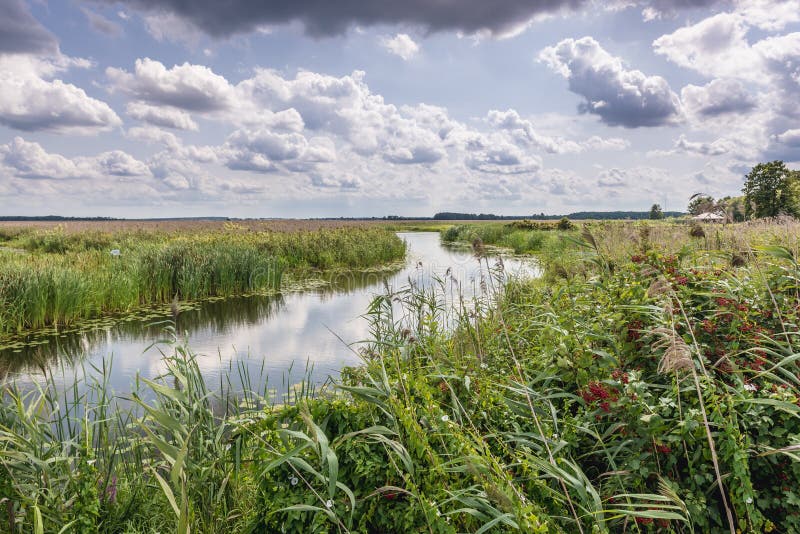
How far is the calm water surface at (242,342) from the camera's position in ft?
22.2

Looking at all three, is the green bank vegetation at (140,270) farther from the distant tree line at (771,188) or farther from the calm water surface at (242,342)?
the distant tree line at (771,188)

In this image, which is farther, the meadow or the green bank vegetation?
the green bank vegetation

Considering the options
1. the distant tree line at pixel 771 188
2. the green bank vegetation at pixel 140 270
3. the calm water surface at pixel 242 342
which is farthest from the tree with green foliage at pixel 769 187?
the calm water surface at pixel 242 342

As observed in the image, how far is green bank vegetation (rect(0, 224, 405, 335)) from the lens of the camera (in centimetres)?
923

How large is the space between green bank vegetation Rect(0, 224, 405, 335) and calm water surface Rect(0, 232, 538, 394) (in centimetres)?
104

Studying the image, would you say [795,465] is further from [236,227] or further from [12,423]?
[236,227]

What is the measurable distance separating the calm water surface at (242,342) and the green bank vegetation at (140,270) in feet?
3.41

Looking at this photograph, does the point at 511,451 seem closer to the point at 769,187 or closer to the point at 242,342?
the point at 242,342

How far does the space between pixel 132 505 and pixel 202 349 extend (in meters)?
5.90

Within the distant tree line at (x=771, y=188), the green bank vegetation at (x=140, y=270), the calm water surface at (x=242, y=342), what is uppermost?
the distant tree line at (x=771, y=188)

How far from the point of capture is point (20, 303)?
29.3 ft

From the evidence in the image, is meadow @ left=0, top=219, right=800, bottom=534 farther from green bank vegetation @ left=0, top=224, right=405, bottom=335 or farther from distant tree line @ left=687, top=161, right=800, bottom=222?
distant tree line @ left=687, top=161, right=800, bottom=222

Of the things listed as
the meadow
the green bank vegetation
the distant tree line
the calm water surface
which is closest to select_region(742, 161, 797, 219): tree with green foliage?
the distant tree line

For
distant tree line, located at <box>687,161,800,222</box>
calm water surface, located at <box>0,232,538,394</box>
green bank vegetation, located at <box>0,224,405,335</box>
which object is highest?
distant tree line, located at <box>687,161,800,222</box>
